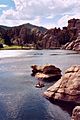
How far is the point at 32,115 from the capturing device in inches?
2741

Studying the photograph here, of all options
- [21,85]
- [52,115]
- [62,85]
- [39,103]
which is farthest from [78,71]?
[21,85]

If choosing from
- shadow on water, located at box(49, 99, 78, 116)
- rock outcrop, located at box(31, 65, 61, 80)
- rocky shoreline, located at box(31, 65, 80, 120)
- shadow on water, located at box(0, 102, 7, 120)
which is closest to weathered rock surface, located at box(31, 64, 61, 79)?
rock outcrop, located at box(31, 65, 61, 80)

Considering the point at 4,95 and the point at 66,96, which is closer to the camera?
the point at 66,96

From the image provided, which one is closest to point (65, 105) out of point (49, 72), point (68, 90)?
point (68, 90)

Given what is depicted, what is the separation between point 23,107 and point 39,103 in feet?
18.5

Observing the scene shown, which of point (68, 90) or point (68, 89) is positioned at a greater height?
point (68, 89)

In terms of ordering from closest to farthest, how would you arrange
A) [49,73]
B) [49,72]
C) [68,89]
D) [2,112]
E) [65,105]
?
[2,112]
[65,105]
[68,89]
[49,73]
[49,72]

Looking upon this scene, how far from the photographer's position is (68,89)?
269ft

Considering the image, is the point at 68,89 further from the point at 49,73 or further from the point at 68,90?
the point at 49,73

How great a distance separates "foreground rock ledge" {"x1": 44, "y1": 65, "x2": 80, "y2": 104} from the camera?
79750mm

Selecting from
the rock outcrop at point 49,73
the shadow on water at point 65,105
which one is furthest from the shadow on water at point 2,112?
the rock outcrop at point 49,73

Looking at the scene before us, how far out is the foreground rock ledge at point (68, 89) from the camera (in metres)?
79.8

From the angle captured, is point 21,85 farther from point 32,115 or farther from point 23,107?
point 32,115

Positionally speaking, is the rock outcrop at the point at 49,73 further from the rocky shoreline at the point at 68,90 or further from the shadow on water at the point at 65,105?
the shadow on water at the point at 65,105
